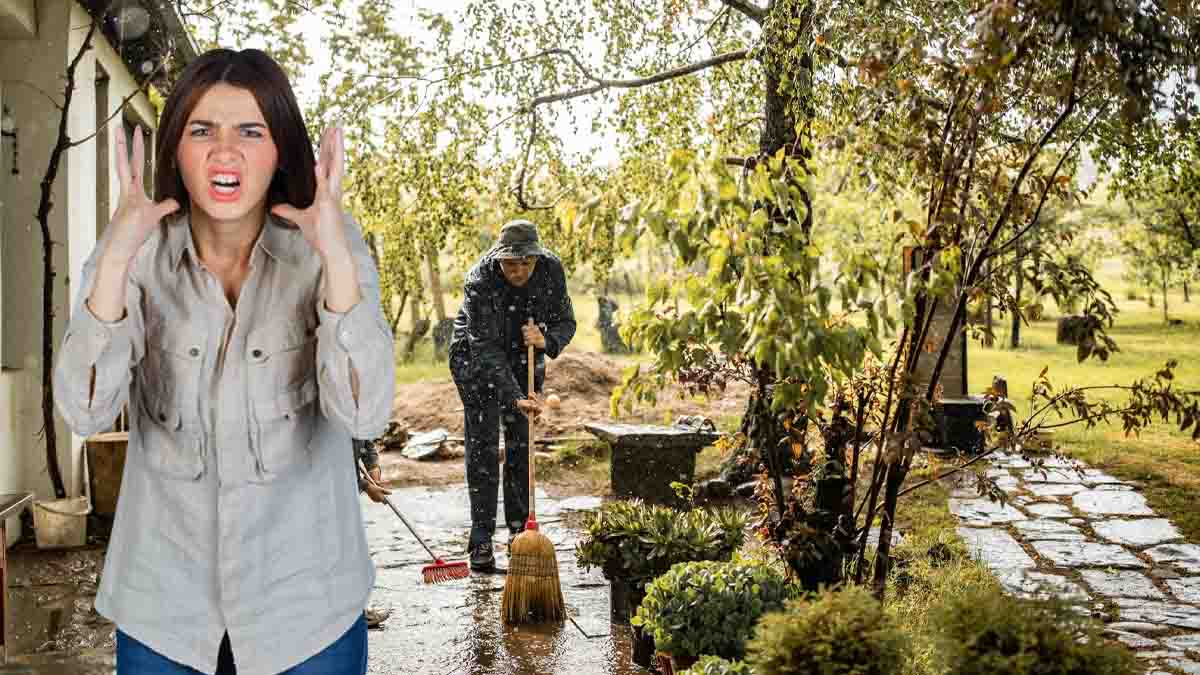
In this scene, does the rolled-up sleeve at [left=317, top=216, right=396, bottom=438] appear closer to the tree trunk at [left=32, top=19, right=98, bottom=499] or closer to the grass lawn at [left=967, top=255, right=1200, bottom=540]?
the grass lawn at [left=967, top=255, right=1200, bottom=540]

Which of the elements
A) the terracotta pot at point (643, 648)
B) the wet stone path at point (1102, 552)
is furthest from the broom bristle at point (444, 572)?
the wet stone path at point (1102, 552)

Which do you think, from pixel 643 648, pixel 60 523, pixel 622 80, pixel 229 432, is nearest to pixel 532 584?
pixel 643 648

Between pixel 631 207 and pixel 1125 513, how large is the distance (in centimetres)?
717

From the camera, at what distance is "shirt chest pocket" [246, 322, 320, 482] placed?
2.28m

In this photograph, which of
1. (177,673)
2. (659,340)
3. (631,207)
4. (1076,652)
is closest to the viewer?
(177,673)

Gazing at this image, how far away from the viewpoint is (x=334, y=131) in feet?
7.57

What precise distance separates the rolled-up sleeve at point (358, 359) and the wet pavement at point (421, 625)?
3.56 metres

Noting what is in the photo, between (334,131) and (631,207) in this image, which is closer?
(334,131)

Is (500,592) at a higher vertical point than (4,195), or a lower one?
lower

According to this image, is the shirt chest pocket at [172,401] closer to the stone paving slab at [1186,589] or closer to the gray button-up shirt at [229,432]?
the gray button-up shirt at [229,432]

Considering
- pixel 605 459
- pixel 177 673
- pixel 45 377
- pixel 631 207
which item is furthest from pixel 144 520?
pixel 605 459

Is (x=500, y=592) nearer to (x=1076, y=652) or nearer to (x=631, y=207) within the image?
(x=631, y=207)

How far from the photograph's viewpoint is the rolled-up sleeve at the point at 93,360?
2.19 meters

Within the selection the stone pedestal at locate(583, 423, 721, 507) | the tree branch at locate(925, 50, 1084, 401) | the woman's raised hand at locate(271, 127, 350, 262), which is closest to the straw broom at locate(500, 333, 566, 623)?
the tree branch at locate(925, 50, 1084, 401)
